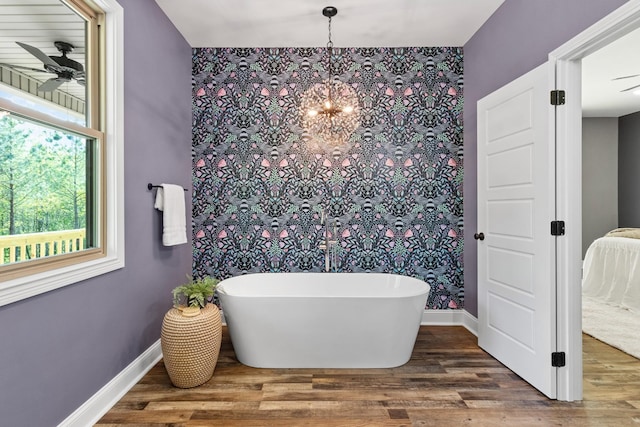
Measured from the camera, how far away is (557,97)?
2047 millimetres

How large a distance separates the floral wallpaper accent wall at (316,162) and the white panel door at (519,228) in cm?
63

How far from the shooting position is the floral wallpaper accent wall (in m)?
3.35

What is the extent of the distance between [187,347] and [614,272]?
14.9ft

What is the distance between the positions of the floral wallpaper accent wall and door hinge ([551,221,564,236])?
1331 mm

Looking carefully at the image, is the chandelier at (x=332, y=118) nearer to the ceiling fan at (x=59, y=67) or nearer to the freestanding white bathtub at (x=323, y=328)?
the freestanding white bathtub at (x=323, y=328)

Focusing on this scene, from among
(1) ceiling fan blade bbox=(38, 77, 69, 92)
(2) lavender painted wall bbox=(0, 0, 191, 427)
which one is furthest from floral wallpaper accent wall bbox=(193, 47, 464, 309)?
(1) ceiling fan blade bbox=(38, 77, 69, 92)

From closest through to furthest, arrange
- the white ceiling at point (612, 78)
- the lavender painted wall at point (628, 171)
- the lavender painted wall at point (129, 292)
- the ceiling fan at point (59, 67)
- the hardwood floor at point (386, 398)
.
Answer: the lavender painted wall at point (129, 292), the ceiling fan at point (59, 67), the hardwood floor at point (386, 398), the white ceiling at point (612, 78), the lavender painted wall at point (628, 171)

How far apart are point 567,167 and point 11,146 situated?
279 centimetres

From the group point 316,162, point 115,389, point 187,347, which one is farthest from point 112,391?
point 316,162

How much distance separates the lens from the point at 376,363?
2.46 m

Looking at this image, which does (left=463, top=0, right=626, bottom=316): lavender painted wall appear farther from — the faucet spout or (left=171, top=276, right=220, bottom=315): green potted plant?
(left=171, top=276, right=220, bottom=315): green potted plant

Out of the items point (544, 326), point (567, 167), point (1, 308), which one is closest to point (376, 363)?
point (544, 326)

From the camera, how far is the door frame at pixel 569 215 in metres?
2.00

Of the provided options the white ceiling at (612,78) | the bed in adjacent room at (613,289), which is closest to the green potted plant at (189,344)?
the bed in adjacent room at (613,289)
